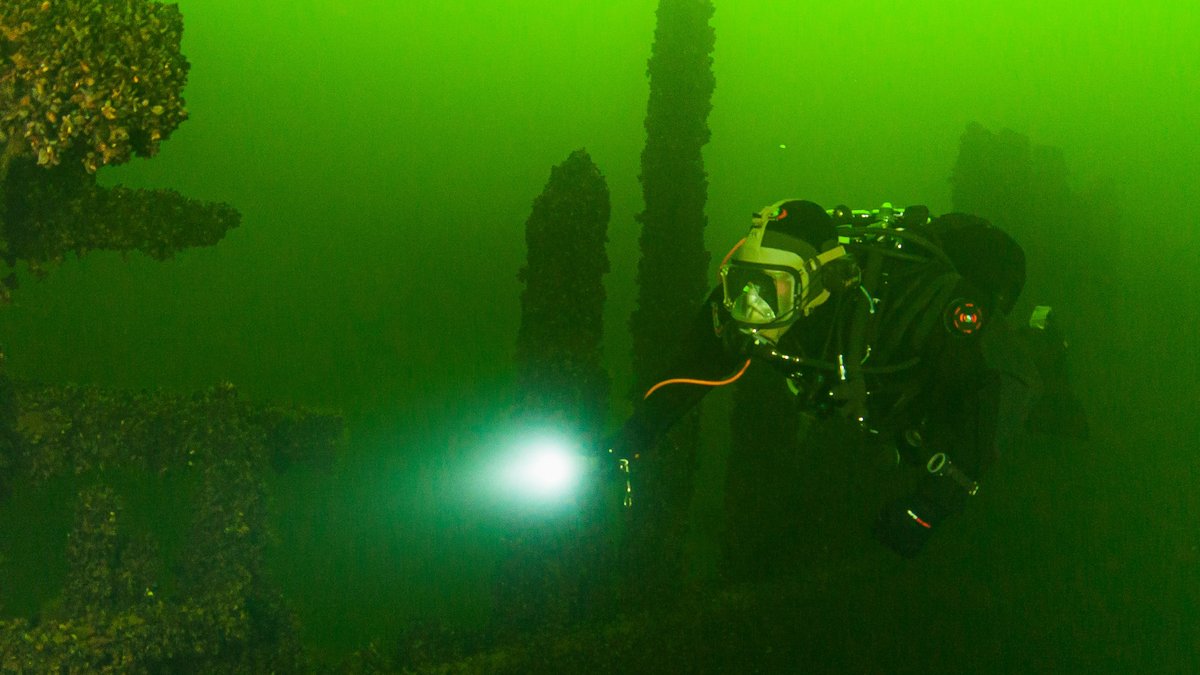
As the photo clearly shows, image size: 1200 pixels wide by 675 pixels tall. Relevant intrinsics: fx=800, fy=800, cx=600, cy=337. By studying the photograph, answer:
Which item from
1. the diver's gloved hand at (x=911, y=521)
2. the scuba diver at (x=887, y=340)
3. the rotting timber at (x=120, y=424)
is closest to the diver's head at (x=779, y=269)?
the scuba diver at (x=887, y=340)

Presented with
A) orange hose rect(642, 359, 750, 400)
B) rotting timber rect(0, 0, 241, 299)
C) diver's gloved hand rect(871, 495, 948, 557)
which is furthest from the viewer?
orange hose rect(642, 359, 750, 400)

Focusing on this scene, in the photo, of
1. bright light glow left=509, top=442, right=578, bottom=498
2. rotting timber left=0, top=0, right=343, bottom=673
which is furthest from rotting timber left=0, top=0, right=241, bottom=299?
bright light glow left=509, top=442, right=578, bottom=498

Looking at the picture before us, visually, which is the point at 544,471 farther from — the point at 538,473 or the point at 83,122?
the point at 83,122

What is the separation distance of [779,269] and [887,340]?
2.08ft

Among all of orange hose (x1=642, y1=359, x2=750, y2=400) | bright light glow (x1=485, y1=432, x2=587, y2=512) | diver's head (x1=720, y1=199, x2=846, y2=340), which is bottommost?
bright light glow (x1=485, y1=432, x2=587, y2=512)

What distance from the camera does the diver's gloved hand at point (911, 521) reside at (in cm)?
300

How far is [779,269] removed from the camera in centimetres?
306

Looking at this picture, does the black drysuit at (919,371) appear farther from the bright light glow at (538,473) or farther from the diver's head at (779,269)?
the bright light glow at (538,473)

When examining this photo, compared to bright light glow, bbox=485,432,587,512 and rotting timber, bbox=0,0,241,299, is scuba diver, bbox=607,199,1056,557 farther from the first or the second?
rotting timber, bbox=0,0,241,299

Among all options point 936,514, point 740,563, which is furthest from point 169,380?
point 936,514

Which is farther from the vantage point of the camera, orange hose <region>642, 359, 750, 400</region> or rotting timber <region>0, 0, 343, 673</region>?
orange hose <region>642, 359, 750, 400</region>

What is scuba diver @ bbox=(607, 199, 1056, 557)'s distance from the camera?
10.1 feet

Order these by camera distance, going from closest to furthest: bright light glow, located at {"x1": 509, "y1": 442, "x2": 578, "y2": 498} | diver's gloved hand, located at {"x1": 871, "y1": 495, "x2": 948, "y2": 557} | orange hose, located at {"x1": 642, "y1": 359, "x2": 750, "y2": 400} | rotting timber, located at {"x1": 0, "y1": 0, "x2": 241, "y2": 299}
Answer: rotting timber, located at {"x1": 0, "y1": 0, "x2": 241, "y2": 299} < diver's gloved hand, located at {"x1": 871, "y1": 495, "x2": 948, "y2": 557} < orange hose, located at {"x1": 642, "y1": 359, "x2": 750, "y2": 400} < bright light glow, located at {"x1": 509, "y1": 442, "x2": 578, "y2": 498}

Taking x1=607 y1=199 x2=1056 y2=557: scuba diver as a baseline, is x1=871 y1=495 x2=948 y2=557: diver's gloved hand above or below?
below
